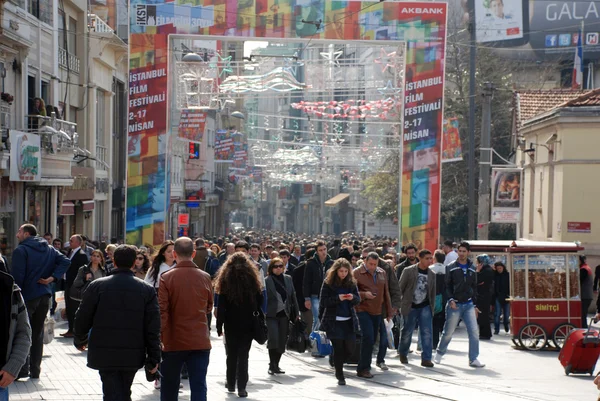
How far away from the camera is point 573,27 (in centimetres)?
6862

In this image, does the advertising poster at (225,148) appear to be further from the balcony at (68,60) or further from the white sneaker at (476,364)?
the white sneaker at (476,364)

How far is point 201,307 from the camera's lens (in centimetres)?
943

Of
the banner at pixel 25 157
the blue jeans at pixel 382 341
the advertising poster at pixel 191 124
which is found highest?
the advertising poster at pixel 191 124

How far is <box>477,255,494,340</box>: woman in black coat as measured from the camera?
20188 millimetres

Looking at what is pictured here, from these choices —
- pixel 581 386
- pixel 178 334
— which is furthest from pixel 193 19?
pixel 178 334

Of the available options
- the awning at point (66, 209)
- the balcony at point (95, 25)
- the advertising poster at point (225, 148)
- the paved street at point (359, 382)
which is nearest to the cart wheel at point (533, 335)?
the paved street at point (359, 382)

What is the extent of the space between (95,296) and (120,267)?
0.28 meters

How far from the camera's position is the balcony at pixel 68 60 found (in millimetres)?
32219

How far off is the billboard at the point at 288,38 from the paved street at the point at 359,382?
1502 centimetres

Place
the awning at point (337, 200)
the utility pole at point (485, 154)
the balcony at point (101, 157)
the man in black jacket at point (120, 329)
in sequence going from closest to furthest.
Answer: the man in black jacket at point (120, 329)
the utility pole at point (485, 154)
the balcony at point (101, 157)
the awning at point (337, 200)

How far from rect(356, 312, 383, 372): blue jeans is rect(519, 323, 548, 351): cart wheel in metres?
4.94

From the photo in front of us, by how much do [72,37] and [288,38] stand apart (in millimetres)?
7396

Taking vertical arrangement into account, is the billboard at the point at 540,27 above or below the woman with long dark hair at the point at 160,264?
above

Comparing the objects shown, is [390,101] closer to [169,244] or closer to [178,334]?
[169,244]
